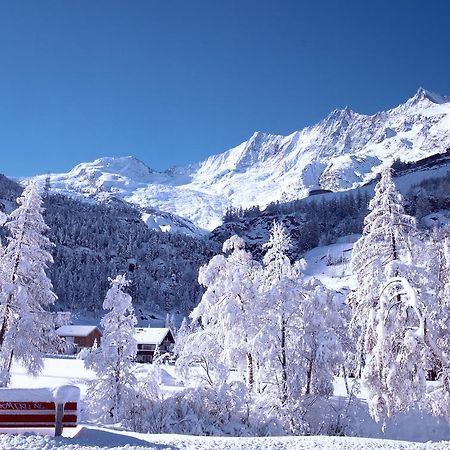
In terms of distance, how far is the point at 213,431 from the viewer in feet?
86.1

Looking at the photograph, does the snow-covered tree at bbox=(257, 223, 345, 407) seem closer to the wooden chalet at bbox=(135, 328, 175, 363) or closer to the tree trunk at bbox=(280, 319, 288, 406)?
the tree trunk at bbox=(280, 319, 288, 406)

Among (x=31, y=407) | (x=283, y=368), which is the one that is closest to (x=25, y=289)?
(x=283, y=368)

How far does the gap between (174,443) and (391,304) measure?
10055 mm

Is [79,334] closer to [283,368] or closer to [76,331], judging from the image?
[76,331]

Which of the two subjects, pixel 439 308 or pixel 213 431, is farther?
pixel 213 431

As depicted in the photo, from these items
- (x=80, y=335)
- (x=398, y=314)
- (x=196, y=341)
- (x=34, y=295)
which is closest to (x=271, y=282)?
(x=196, y=341)

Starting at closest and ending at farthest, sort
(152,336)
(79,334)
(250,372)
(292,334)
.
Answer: (292,334) < (250,372) < (152,336) < (79,334)

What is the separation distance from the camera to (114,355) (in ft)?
97.2

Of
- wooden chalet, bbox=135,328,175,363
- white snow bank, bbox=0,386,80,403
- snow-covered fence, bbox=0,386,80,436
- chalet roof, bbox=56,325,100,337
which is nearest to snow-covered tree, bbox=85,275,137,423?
snow-covered fence, bbox=0,386,80,436

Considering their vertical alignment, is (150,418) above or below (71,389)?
below

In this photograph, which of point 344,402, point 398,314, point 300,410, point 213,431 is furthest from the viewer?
point 344,402

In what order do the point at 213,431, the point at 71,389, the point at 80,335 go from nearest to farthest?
the point at 71,389 → the point at 213,431 → the point at 80,335

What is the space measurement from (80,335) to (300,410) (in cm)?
6556

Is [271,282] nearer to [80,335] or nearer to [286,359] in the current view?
[286,359]
